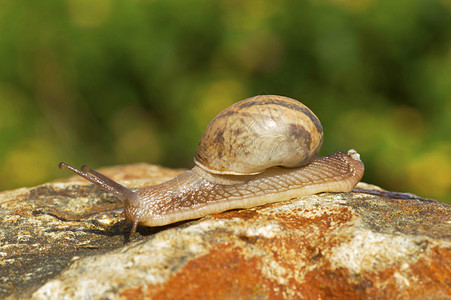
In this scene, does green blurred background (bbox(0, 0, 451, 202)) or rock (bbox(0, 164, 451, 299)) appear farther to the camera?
green blurred background (bbox(0, 0, 451, 202))

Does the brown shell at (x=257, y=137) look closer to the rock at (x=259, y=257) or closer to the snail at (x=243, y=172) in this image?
the snail at (x=243, y=172)

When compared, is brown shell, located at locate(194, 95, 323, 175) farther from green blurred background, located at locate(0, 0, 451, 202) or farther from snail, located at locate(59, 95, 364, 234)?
green blurred background, located at locate(0, 0, 451, 202)

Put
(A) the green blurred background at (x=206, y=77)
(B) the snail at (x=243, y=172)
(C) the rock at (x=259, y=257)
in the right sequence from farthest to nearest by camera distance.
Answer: (A) the green blurred background at (x=206, y=77)
(B) the snail at (x=243, y=172)
(C) the rock at (x=259, y=257)

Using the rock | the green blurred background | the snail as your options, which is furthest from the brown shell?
the green blurred background

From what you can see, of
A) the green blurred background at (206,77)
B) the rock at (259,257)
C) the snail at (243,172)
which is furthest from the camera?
the green blurred background at (206,77)

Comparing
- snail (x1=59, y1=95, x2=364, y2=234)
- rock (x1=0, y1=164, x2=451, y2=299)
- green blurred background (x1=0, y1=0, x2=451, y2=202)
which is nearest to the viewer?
rock (x1=0, y1=164, x2=451, y2=299)

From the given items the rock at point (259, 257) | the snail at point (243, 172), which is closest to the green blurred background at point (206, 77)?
the snail at point (243, 172)

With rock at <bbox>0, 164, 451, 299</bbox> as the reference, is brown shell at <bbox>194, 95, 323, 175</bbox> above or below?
above
